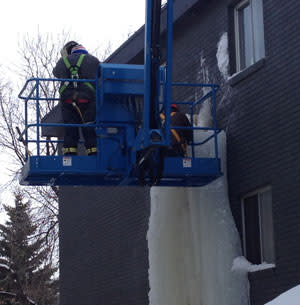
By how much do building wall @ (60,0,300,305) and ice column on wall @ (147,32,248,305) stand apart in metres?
0.24

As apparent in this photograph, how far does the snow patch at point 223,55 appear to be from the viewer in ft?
45.0

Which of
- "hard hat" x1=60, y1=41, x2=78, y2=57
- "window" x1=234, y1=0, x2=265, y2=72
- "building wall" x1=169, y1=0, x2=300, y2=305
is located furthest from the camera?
"window" x1=234, y1=0, x2=265, y2=72

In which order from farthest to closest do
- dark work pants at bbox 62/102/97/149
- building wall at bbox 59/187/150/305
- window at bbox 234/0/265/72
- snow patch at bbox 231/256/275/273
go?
1. building wall at bbox 59/187/150/305
2. window at bbox 234/0/265/72
3. dark work pants at bbox 62/102/97/149
4. snow patch at bbox 231/256/275/273

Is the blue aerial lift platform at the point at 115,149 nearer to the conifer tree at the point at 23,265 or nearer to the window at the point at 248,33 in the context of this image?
the window at the point at 248,33

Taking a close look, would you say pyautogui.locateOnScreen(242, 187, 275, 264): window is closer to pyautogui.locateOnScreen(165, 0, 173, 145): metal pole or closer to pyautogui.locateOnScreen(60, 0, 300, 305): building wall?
pyautogui.locateOnScreen(60, 0, 300, 305): building wall

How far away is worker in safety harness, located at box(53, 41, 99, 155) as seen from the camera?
40.7 ft

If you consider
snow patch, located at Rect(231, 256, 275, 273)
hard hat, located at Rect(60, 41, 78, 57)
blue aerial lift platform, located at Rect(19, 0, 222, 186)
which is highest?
hard hat, located at Rect(60, 41, 78, 57)

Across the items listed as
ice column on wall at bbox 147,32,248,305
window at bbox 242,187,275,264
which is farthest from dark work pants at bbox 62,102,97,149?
window at bbox 242,187,275,264

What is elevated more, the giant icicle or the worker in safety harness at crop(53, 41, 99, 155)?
the worker in safety harness at crop(53, 41, 99, 155)

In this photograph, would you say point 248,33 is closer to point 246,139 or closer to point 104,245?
point 246,139

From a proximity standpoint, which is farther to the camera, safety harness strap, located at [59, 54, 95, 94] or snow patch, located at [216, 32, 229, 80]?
snow patch, located at [216, 32, 229, 80]

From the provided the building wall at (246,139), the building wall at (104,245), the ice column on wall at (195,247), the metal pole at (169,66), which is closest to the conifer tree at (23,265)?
the building wall at (104,245)

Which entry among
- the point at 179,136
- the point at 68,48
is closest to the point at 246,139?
the point at 179,136

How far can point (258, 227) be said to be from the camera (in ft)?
41.3
